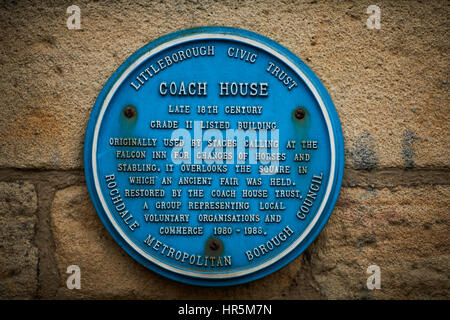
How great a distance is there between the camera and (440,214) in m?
1.76

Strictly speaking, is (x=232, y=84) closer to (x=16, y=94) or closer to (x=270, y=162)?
(x=270, y=162)

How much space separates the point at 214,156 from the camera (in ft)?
5.51

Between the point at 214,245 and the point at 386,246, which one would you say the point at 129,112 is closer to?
the point at 214,245

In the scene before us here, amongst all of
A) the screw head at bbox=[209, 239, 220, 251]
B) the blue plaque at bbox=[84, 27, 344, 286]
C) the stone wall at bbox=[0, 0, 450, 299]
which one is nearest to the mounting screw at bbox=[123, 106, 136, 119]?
the blue plaque at bbox=[84, 27, 344, 286]

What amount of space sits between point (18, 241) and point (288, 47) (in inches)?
67.9

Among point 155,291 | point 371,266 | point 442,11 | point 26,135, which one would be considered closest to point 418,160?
point 371,266

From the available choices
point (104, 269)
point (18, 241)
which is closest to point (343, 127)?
point (104, 269)

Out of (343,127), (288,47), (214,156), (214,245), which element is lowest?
(214,245)

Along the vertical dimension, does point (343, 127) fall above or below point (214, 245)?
above

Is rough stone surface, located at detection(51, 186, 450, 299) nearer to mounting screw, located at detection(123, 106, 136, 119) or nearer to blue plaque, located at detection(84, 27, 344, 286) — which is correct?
blue plaque, located at detection(84, 27, 344, 286)

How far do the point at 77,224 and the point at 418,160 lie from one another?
1799 mm

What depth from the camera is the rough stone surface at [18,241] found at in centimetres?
176

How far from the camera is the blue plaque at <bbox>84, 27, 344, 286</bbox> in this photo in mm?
1669

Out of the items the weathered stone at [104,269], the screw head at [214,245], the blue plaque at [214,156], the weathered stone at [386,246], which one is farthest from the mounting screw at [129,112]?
the weathered stone at [386,246]
